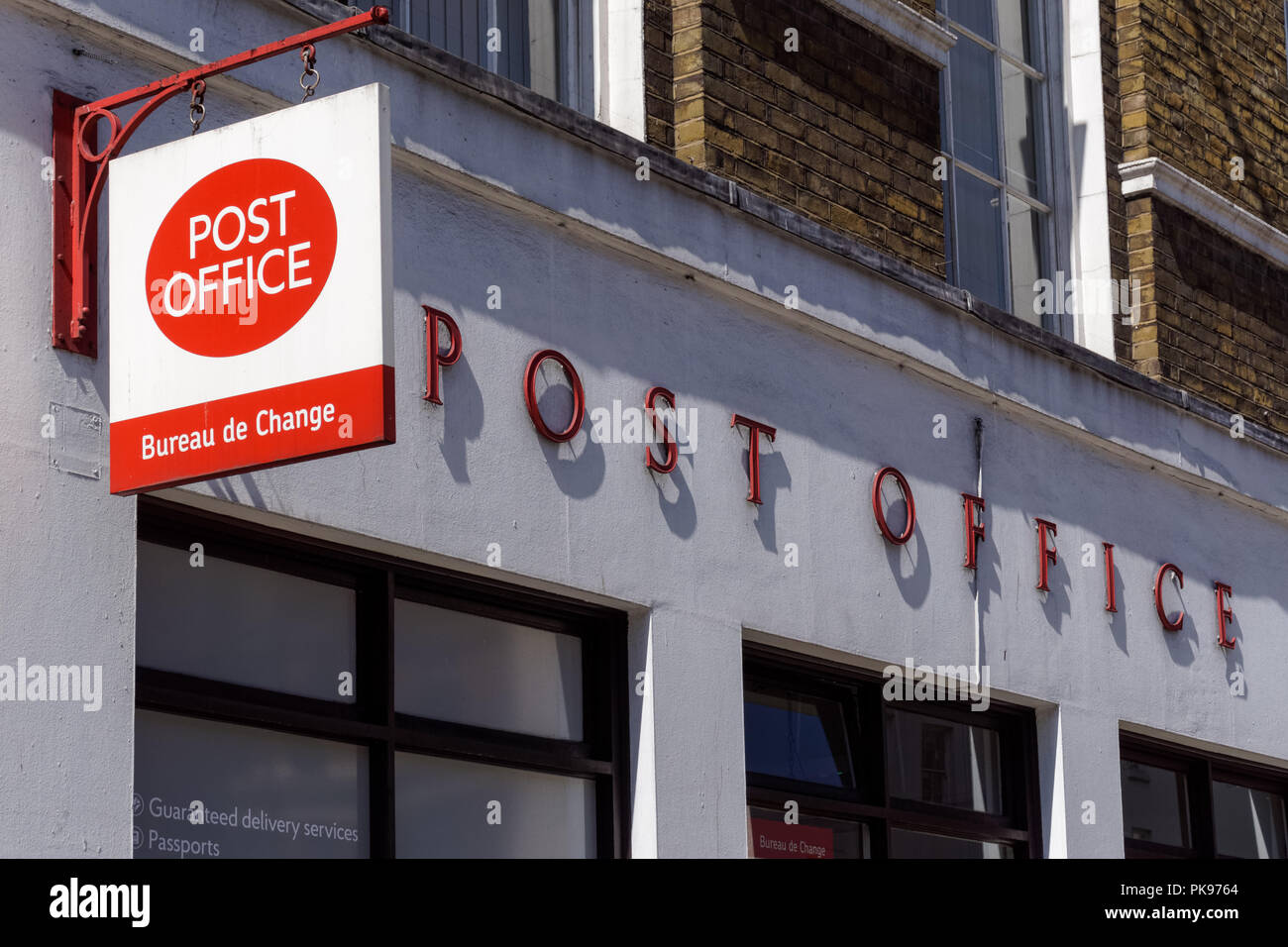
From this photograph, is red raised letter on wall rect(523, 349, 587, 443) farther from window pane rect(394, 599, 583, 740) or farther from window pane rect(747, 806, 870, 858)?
window pane rect(747, 806, 870, 858)

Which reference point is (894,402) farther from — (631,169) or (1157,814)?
(1157,814)

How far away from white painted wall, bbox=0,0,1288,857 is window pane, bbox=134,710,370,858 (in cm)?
27

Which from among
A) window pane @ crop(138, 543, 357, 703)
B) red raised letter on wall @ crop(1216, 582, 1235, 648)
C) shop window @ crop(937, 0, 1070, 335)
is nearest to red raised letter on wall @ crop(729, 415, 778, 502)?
window pane @ crop(138, 543, 357, 703)

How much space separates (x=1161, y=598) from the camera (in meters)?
10.2

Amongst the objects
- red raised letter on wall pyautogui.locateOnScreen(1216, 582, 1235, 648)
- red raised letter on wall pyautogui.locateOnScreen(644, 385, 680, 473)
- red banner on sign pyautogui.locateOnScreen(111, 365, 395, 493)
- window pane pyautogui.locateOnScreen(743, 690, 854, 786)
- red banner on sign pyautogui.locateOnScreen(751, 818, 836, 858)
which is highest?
red raised letter on wall pyautogui.locateOnScreen(644, 385, 680, 473)

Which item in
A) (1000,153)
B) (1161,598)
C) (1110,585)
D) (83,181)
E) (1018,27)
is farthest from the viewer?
(1018,27)

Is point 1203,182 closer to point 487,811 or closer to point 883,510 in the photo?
point 883,510

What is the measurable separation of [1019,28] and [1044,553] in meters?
3.17

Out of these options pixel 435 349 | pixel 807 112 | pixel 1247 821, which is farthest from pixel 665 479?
pixel 1247 821

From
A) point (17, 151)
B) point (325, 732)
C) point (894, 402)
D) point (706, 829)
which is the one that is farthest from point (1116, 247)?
point (17, 151)

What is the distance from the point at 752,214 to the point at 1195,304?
391cm

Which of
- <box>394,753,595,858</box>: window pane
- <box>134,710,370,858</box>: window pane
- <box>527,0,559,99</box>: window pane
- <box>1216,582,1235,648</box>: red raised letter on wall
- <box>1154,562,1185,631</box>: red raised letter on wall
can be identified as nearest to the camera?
<box>134,710,370,858</box>: window pane

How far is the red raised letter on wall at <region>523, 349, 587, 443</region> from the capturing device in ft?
23.3

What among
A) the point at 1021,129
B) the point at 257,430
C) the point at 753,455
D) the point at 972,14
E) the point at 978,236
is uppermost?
the point at 972,14
